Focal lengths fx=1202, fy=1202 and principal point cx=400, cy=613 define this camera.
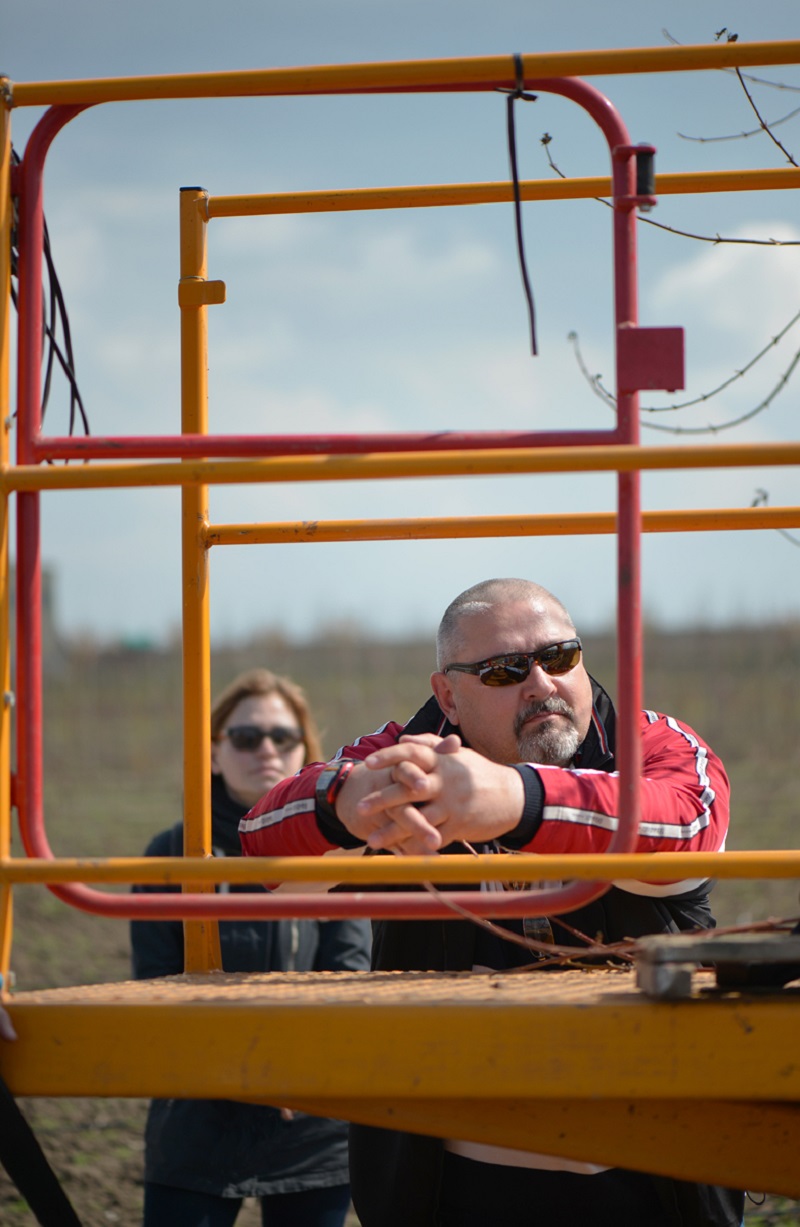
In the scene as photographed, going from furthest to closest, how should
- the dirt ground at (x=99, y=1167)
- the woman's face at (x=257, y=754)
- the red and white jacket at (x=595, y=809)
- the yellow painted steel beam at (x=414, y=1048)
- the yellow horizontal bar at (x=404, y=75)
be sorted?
the dirt ground at (x=99, y=1167), the woman's face at (x=257, y=754), the red and white jacket at (x=595, y=809), the yellow horizontal bar at (x=404, y=75), the yellow painted steel beam at (x=414, y=1048)

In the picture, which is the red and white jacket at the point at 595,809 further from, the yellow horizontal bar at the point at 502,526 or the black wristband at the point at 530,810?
the yellow horizontal bar at the point at 502,526

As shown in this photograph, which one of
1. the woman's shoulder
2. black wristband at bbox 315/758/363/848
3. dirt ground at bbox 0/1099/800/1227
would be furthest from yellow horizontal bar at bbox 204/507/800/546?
dirt ground at bbox 0/1099/800/1227

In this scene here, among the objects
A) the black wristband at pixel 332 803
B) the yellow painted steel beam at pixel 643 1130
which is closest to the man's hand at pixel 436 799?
the black wristband at pixel 332 803

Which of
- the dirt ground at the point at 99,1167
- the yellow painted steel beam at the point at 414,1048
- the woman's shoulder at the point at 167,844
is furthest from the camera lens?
the dirt ground at the point at 99,1167

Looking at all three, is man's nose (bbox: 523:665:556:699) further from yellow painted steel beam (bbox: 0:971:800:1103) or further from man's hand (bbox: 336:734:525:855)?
yellow painted steel beam (bbox: 0:971:800:1103)

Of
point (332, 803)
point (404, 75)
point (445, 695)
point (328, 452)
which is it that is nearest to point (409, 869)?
point (332, 803)

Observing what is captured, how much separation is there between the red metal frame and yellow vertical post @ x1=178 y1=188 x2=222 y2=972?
1.49ft

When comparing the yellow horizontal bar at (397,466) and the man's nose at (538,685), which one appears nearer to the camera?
the yellow horizontal bar at (397,466)

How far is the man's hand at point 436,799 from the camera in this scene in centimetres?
167

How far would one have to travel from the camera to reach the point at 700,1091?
4.71 ft

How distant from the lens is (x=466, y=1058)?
4.79 ft

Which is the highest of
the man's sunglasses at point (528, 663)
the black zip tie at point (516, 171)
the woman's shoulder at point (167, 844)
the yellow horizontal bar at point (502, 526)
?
the black zip tie at point (516, 171)

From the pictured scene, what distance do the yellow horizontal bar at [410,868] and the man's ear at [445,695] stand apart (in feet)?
3.68

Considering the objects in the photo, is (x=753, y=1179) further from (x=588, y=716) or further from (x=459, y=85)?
(x=459, y=85)
